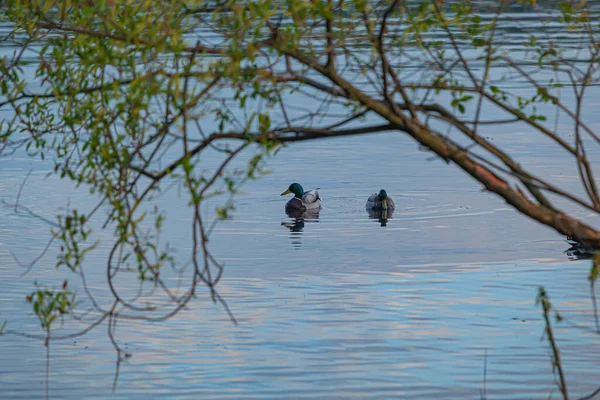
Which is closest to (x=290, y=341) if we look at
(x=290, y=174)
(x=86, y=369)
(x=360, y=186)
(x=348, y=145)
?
(x=86, y=369)

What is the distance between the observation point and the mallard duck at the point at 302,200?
17.5 metres

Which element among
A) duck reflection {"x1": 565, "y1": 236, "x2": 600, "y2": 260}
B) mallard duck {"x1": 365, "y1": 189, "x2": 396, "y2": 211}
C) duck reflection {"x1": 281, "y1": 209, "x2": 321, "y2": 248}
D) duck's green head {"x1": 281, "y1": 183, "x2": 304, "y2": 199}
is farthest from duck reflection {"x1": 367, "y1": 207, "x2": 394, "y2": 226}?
duck reflection {"x1": 565, "y1": 236, "x2": 600, "y2": 260}

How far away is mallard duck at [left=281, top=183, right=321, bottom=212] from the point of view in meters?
17.5

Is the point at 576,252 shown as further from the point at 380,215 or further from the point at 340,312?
the point at 340,312

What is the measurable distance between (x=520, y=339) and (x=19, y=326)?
481cm

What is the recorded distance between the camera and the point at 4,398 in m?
9.62

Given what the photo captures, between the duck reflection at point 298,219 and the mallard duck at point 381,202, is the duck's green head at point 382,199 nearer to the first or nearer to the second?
the mallard duck at point 381,202

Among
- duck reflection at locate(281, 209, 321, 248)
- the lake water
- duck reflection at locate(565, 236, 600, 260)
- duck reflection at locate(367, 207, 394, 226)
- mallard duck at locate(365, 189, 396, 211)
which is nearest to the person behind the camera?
the lake water

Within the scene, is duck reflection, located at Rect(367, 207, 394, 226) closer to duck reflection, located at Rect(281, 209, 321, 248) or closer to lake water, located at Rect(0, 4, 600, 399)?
lake water, located at Rect(0, 4, 600, 399)

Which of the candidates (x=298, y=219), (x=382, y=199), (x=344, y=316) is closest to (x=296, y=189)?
(x=298, y=219)

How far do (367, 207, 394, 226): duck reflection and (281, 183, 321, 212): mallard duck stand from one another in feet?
2.92

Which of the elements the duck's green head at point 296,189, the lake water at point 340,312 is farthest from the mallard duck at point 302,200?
the lake water at point 340,312

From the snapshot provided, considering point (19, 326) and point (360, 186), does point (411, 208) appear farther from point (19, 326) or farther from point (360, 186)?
point (19, 326)

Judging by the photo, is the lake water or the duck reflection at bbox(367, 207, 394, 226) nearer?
the lake water
